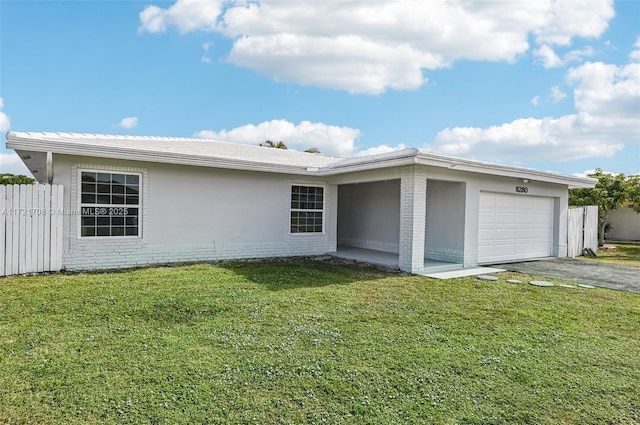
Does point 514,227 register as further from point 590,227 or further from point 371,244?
point 590,227

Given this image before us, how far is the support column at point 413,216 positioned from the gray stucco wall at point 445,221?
5.63ft

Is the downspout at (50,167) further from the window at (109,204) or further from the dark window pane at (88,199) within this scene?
the dark window pane at (88,199)

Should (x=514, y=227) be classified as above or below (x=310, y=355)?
above

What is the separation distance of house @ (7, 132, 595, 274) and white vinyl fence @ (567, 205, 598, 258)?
59 centimetres

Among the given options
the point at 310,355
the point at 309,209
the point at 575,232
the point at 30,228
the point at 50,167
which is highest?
the point at 50,167

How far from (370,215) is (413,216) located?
537 centimetres

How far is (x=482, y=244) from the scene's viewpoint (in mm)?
11586

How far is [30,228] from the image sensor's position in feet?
27.9

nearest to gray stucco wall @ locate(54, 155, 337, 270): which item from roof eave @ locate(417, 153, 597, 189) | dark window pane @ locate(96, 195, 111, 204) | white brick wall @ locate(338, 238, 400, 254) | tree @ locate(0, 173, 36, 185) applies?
dark window pane @ locate(96, 195, 111, 204)

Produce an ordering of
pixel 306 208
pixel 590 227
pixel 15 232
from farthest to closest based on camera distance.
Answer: pixel 590 227 < pixel 306 208 < pixel 15 232

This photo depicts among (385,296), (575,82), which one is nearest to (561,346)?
(385,296)

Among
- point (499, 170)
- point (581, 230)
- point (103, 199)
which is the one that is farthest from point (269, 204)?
point (581, 230)

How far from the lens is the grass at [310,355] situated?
3.33 m

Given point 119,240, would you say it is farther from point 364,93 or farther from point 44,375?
point 364,93
